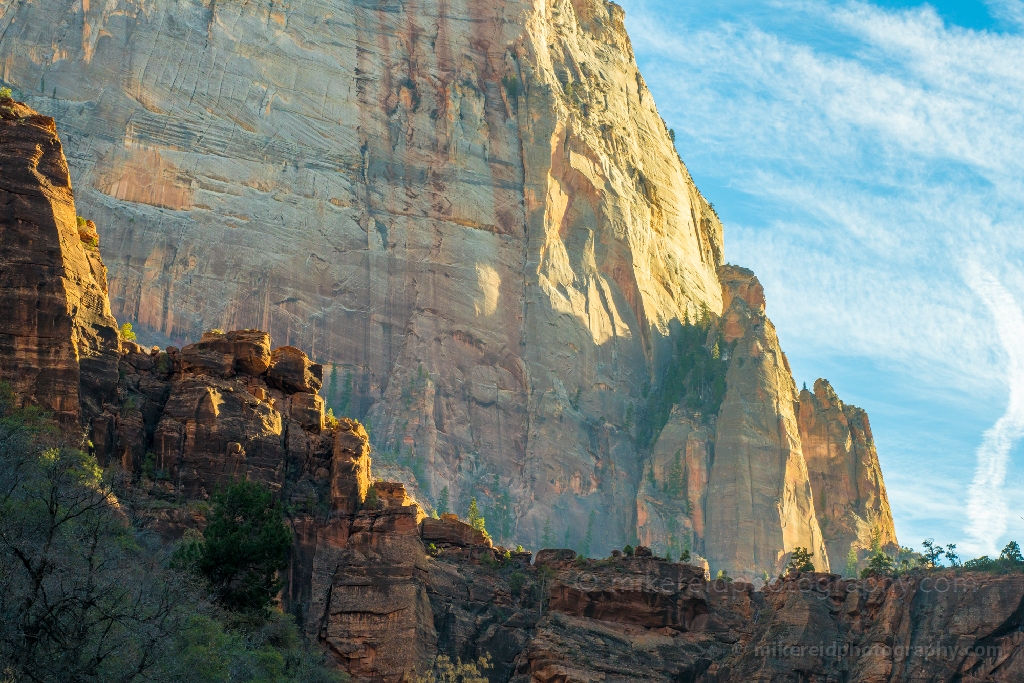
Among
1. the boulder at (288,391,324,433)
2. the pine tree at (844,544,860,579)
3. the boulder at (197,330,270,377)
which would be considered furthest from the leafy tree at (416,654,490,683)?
the pine tree at (844,544,860,579)

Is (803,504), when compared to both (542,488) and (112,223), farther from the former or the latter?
(112,223)

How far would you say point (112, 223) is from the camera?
148m

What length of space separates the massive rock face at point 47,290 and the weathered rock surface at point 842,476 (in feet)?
352

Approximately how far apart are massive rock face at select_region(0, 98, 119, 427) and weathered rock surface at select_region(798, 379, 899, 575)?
107 metres

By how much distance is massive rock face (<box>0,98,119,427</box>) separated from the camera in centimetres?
7175

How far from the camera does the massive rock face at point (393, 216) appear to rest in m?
152

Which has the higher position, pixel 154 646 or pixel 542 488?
pixel 542 488

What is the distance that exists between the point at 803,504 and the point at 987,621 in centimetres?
8092

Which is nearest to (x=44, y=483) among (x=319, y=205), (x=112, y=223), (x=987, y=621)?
(x=987, y=621)

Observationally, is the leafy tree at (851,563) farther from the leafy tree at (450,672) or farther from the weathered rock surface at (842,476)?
the leafy tree at (450,672)

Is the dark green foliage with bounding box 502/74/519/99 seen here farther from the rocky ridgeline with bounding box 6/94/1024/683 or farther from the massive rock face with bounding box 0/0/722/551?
the rocky ridgeline with bounding box 6/94/1024/683

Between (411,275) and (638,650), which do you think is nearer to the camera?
(638,650)

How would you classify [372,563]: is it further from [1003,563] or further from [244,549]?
[1003,563]

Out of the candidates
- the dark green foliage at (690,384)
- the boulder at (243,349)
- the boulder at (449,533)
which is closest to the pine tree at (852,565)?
the dark green foliage at (690,384)
